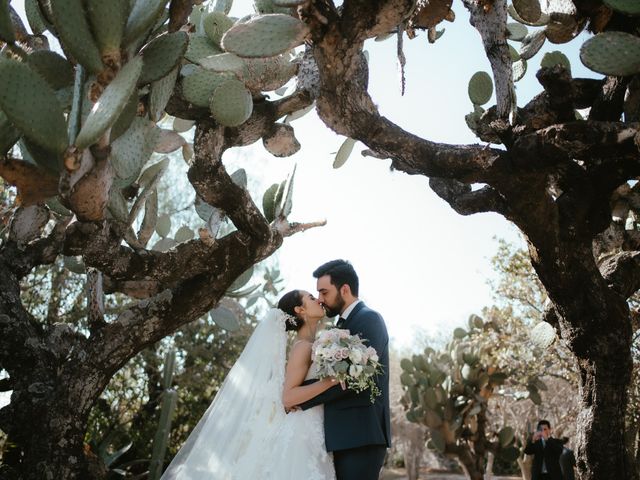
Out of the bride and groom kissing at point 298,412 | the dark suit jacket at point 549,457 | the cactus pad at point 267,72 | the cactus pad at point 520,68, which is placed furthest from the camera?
the dark suit jacket at point 549,457

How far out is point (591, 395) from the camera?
12.4ft

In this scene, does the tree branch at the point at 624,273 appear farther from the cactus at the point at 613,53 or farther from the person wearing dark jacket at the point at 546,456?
the person wearing dark jacket at the point at 546,456

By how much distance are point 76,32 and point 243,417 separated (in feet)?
7.11

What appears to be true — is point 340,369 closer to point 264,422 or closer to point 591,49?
point 264,422

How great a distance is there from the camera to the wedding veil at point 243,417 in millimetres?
3207

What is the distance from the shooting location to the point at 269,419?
3.31 meters

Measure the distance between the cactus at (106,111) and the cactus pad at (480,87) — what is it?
8.39ft

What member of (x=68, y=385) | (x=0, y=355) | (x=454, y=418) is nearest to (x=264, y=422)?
(x=68, y=385)

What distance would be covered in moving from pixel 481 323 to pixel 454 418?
179 centimetres

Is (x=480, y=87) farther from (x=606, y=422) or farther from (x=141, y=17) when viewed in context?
(x=141, y=17)

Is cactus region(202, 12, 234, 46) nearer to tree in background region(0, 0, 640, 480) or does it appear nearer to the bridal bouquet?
tree in background region(0, 0, 640, 480)

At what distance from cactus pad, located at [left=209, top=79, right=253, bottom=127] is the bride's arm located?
1336 mm

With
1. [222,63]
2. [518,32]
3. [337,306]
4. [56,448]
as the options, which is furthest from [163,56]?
[518,32]

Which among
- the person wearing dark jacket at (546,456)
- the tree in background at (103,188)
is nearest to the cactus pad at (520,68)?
the tree in background at (103,188)
